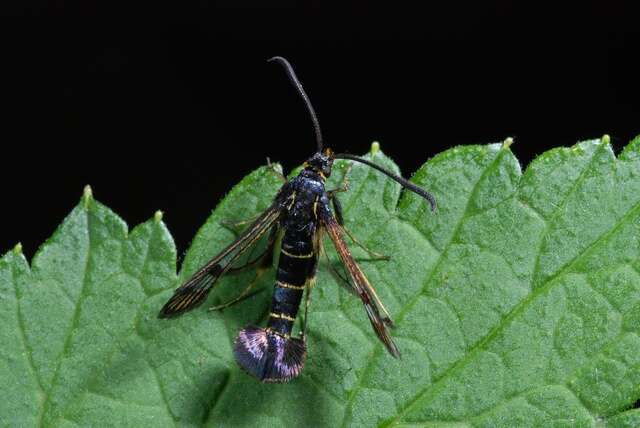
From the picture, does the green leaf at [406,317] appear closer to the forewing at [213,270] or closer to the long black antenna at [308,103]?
the forewing at [213,270]

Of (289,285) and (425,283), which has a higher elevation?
(425,283)

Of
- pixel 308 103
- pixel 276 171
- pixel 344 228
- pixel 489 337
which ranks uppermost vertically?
pixel 308 103

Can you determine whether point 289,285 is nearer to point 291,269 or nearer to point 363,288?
point 291,269

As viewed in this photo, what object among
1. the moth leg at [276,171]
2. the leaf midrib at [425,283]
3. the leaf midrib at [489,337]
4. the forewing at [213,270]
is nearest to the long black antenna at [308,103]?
the moth leg at [276,171]

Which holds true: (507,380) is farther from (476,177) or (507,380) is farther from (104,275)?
(104,275)

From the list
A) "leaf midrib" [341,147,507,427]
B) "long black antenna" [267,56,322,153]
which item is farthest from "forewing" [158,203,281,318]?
Answer: "leaf midrib" [341,147,507,427]

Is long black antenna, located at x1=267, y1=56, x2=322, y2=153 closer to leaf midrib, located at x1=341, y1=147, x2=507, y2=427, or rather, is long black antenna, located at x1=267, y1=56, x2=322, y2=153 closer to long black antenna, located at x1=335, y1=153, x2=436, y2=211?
long black antenna, located at x1=335, y1=153, x2=436, y2=211

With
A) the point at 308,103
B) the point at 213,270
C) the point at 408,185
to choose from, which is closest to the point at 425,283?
the point at 408,185
